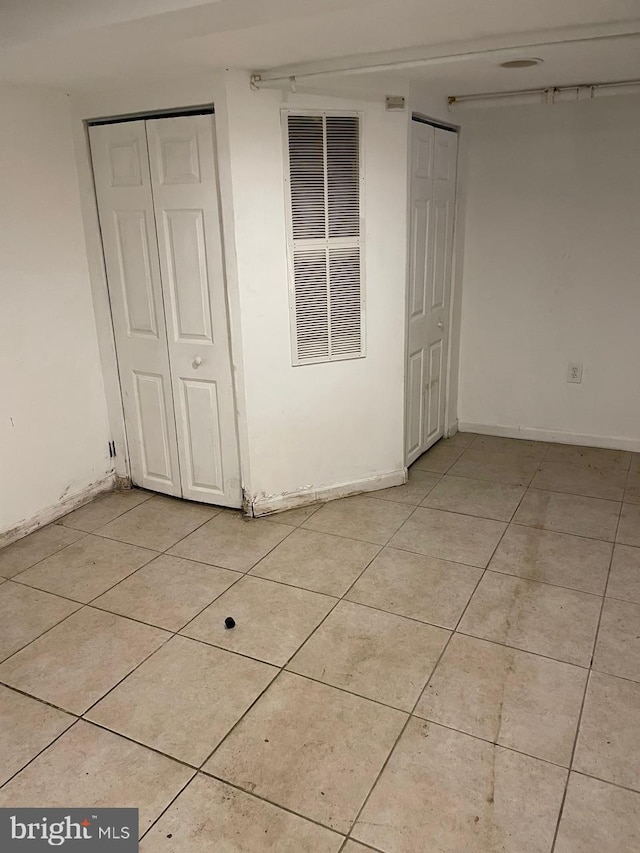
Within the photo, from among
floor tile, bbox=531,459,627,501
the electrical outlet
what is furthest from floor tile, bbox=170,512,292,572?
the electrical outlet

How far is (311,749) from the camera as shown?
1973mm

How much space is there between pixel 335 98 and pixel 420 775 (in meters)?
2.92

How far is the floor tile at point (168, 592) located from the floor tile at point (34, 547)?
55 cm

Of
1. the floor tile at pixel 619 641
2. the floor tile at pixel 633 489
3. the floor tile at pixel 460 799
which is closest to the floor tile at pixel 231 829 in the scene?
the floor tile at pixel 460 799

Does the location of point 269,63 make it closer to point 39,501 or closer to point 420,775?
point 39,501

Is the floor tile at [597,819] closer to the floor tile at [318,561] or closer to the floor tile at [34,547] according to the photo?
the floor tile at [318,561]

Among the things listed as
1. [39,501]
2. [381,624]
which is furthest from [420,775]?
[39,501]

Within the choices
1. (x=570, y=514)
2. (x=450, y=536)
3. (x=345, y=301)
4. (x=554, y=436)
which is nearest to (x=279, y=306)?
(x=345, y=301)

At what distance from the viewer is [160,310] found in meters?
3.39

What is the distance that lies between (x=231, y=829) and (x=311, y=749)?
0.34 meters

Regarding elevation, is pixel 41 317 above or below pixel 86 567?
above

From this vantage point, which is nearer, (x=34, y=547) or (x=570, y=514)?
(x=34, y=547)

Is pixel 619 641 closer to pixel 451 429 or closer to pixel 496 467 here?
Result: pixel 496 467
